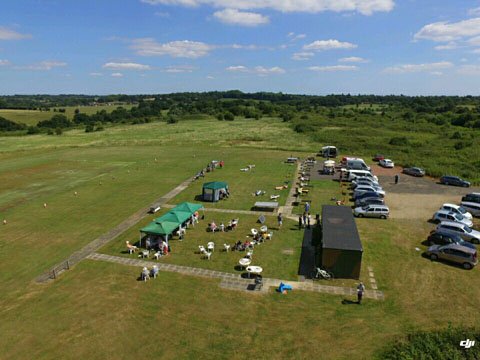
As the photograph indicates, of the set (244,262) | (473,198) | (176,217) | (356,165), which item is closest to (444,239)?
(473,198)

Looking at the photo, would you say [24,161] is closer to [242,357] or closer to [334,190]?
[334,190]

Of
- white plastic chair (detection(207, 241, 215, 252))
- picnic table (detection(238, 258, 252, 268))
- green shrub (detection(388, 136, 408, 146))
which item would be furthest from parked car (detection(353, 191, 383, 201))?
green shrub (detection(388, 136, 408, 146))

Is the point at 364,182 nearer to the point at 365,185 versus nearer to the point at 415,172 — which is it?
the point at 365,185

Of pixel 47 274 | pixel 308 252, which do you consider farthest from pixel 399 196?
pixel 47 274

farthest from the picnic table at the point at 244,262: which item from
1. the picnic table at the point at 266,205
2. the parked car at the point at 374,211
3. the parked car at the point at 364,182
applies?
the parked car at the point at 364,182

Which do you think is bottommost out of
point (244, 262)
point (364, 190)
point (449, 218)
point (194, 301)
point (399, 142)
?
point (194, 301)

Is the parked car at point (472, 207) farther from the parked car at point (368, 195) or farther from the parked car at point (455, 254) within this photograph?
the parked car at point (455, 254)
